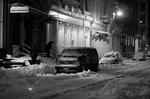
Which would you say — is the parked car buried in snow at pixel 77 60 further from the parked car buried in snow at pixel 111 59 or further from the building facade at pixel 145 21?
the building facade at pixel 145 21

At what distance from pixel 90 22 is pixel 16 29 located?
1773cm

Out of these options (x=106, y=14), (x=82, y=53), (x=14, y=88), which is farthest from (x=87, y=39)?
(x=14, y=88)

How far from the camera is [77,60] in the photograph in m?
23.6

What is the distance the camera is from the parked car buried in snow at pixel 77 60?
2353 centimetres

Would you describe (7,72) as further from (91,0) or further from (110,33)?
(110,33)

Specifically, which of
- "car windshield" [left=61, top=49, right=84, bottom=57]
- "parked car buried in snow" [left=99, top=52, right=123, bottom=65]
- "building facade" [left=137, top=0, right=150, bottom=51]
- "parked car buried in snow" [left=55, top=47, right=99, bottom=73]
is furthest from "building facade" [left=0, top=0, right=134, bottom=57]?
"building facade" [left=137, top=0, right=150, bottom=51]

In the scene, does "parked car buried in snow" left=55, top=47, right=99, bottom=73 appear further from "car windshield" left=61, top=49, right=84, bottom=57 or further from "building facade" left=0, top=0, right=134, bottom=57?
"building facade" left=0, top=0, right=134, bottom=57

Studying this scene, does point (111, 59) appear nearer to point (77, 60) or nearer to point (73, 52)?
point (73, 52)

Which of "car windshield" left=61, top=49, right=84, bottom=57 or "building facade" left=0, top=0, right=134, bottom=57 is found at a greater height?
"building facade" left=0, top=0, right=134, bottom=57

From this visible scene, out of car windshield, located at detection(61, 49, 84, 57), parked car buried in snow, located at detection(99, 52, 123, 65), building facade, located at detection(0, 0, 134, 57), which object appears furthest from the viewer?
parked car buried in snow, located at detection(99, 52, 123, 65)

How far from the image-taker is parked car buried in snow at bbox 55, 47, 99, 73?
23.5 m

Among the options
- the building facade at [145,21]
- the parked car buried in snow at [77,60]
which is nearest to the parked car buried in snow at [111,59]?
the parked car buried in snow at [77,60]

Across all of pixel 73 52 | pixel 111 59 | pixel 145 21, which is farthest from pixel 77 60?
pixel 145 21

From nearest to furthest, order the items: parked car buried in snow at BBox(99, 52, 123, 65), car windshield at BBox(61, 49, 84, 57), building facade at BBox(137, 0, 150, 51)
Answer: car windshield at BBox(61, 49, 84, 57) → parked car buried in snow at BBox(99, 52, 123, 65) → building facade at BBox(137, 0, 150, 51)
